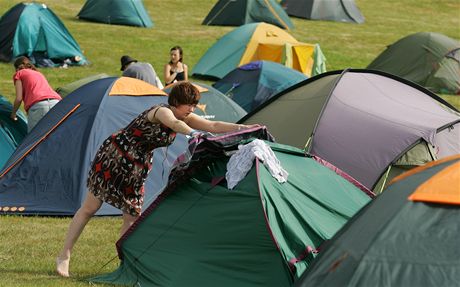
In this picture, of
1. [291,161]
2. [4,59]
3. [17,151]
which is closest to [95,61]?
[4,59]

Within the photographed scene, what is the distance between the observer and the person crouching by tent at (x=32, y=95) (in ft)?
38.7

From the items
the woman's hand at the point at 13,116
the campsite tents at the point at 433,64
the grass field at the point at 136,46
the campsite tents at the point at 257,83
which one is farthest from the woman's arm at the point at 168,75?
the campsite tents at the point at 433,64

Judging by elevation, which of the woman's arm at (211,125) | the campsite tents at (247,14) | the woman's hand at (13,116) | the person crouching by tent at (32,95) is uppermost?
the woman's arm at (211,125)

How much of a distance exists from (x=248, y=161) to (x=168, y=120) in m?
0.66

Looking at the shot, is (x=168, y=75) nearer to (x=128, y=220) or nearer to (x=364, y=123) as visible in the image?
(x=364, y=123)

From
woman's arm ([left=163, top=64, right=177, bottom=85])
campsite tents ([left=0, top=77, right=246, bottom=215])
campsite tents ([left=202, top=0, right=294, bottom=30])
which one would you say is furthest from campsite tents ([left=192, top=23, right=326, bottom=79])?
campsite tents ([left=0, top=77, right=246, bottom=215])

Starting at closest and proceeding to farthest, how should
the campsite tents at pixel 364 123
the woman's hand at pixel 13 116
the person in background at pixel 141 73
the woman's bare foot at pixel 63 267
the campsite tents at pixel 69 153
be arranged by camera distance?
the woman's bare foot at pixel 63 267
the campsite tents at pixel 364 123
the campsite tents at pixel 69 153
the woman's hand at pixel 13 116
the person in background at pixel 141 73

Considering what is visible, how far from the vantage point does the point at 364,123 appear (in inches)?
392

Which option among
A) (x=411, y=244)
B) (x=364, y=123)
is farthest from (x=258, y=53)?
(x=411, y=244)

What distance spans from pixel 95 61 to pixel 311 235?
1527cm

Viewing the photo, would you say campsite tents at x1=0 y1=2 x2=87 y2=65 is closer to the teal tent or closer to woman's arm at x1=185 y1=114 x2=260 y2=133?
the teal tent

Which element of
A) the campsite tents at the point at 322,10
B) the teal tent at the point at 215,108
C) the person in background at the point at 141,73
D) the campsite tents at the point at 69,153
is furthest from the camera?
the campsite tents at the point at 322,10

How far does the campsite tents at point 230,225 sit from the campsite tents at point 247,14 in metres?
19.1

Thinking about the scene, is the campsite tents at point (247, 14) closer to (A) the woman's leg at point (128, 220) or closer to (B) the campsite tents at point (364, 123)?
(B) the campsite tents at point (364, 123)
